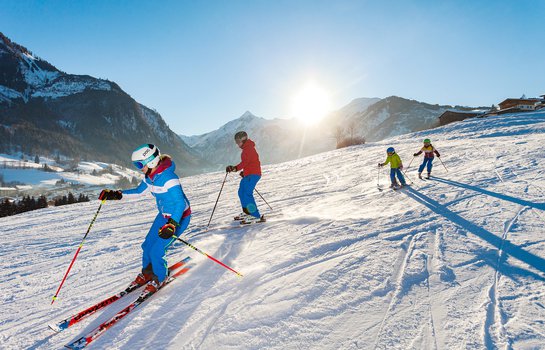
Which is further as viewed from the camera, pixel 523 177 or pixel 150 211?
pixel 150 211

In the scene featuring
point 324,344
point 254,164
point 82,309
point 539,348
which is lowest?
point 539,348

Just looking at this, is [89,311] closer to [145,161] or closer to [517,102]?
[145,161]

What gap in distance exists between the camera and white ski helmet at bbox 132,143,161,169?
3645 mm

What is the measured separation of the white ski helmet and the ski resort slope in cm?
172

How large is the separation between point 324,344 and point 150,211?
30.8 ft

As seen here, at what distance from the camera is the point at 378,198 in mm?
7980

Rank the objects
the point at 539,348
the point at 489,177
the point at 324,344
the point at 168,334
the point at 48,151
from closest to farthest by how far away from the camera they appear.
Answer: the point at 539,348, the point at 324,344, the point at 168,334, the point at 489,177, the point at 48,151

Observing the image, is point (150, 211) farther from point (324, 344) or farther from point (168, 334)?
point (324, 344)

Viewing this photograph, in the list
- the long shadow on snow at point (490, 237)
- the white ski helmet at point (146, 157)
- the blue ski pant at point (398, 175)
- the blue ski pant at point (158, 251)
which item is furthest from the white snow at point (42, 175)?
the long shadow on snow at point (490, 237)

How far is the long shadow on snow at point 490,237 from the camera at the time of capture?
353 centimetres

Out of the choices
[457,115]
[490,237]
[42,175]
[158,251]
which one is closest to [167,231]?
[158,251]

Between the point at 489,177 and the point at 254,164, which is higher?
the point at 254,164

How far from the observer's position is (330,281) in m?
3.43

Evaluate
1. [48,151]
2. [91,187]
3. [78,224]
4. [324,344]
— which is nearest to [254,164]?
[324,344]
